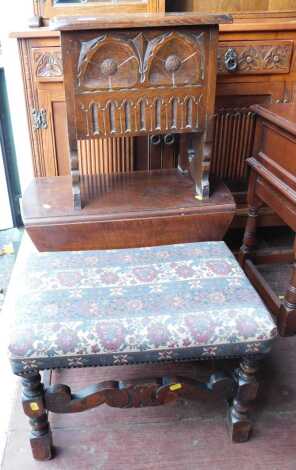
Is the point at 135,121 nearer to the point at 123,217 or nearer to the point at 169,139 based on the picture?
the point at 123,217

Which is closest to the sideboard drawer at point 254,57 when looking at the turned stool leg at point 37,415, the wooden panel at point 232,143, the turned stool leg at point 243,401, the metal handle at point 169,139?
the wooden panel at point 232,143

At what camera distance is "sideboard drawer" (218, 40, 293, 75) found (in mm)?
1628

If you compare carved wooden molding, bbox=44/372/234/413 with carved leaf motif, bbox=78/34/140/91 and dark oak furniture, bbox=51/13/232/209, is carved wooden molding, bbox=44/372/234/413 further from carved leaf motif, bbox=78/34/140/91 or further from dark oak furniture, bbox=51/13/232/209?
carved leaf motif, bbox=78/34/140/91

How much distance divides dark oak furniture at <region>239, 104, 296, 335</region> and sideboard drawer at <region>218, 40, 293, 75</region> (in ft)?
0.62

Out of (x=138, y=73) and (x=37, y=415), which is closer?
(x=37, y=415)

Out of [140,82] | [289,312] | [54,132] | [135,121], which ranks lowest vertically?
[289,312]

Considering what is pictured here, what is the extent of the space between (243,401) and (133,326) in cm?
38

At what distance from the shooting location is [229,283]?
1144mm

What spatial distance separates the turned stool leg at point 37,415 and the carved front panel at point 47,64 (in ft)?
3.36

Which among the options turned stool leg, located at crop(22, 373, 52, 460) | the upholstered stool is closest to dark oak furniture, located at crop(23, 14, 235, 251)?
the upholstered stool

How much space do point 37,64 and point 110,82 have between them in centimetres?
39

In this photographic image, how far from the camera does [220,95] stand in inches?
67.6

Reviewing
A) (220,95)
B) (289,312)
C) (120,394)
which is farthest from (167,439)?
(220,95)

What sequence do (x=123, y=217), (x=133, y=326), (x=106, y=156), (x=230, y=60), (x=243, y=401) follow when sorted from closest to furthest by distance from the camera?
(x=133, y=326), (x=243, y=401), (x=123, y=217), (x=230, y=60), (x=106, y=156)
